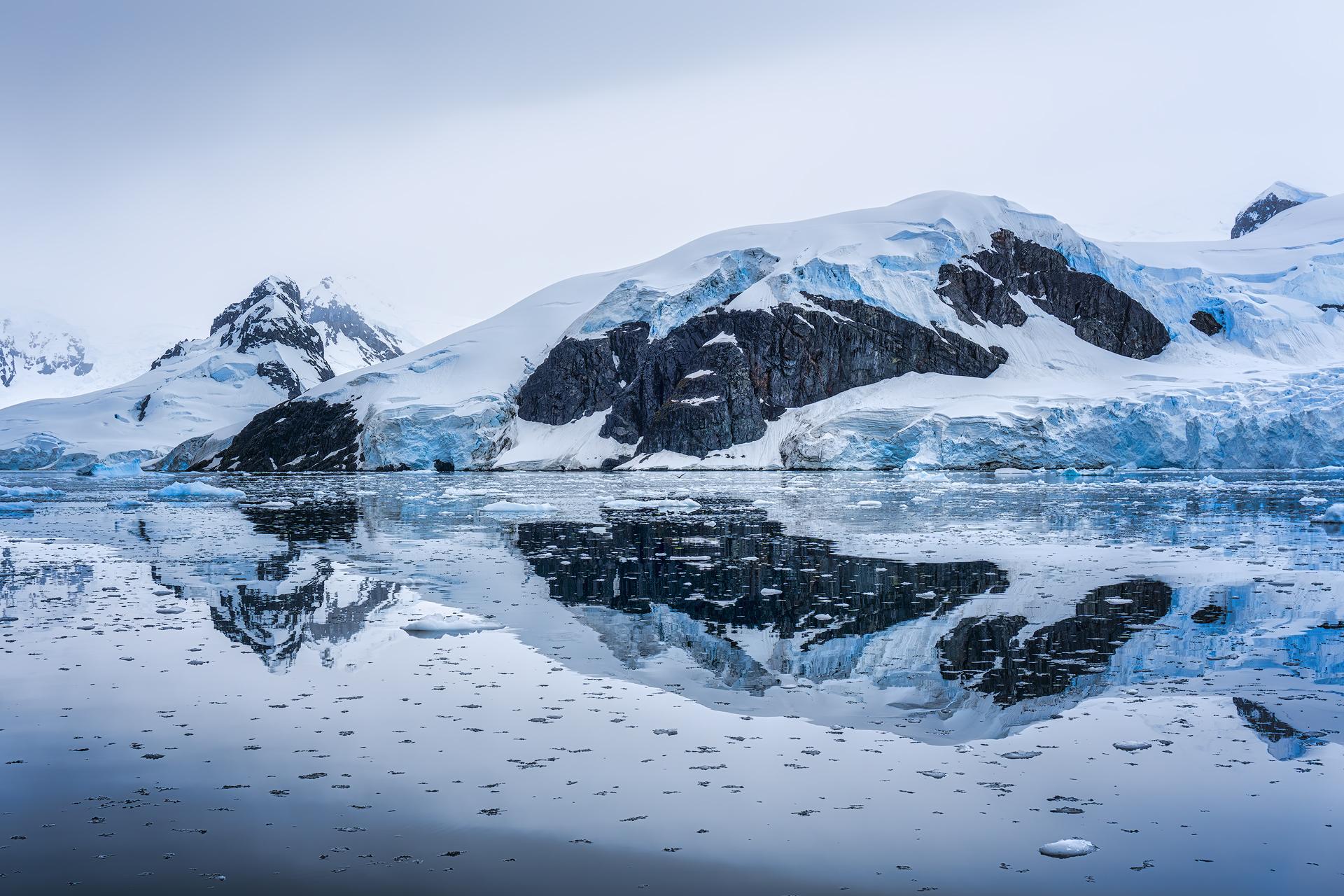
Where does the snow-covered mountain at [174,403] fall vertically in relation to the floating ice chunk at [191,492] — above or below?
above

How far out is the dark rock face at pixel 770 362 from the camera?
3981 inches

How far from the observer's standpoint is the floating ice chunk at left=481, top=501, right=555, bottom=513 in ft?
107

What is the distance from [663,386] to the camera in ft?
358

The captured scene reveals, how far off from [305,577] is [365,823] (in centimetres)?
1146

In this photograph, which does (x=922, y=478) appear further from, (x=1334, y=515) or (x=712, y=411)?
(x=712, y=411)

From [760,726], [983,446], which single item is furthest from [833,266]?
[760,726]

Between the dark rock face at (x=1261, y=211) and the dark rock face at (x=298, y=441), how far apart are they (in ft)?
467

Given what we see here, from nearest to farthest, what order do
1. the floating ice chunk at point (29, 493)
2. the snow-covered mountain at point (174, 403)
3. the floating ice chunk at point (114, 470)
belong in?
the floating ice chunk at point (29, 493) < the floating ice chunk at point (114, 470) < the snow-covered mountain at point (174, 403)

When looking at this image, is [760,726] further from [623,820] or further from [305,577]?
[305,577]

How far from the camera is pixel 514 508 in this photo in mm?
33156

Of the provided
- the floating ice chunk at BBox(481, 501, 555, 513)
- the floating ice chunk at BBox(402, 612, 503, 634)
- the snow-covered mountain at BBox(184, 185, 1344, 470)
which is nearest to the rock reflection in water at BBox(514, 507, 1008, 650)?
the floating ice chunk at BBox(402, 612, 503, 634)

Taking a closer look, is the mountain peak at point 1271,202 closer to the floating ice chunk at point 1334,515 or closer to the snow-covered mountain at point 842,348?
the snow-covered mountain at point 842,348

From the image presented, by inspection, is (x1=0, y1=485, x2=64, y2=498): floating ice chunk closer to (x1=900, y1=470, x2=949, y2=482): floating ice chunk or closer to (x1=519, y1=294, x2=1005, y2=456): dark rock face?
(x1=900, y1=470, x2=949, y2=482): floating ice chunk

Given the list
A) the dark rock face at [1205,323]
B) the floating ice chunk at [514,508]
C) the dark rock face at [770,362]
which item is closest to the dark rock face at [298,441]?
the dark rock face at [770,362]
